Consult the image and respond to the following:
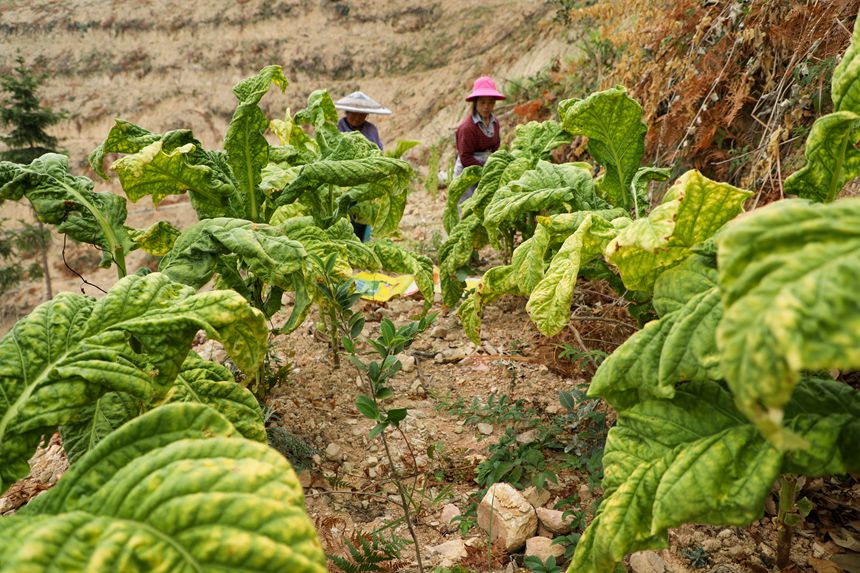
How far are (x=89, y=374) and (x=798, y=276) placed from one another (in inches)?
47.3

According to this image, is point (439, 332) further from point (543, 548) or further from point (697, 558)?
point (697, 558)

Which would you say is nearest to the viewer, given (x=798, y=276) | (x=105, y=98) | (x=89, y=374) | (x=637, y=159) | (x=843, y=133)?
(x=798, y=276)

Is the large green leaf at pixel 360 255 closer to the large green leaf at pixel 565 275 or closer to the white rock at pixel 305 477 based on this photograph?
the white rock at pixel 305 477

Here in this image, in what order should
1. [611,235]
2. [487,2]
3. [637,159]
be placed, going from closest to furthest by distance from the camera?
1. [611,235]
2. [637,159]
3. [487,2]

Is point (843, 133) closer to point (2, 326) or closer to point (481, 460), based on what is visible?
point (481, 460)

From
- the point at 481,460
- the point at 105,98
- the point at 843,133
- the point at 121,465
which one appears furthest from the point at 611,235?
the point at 105,98

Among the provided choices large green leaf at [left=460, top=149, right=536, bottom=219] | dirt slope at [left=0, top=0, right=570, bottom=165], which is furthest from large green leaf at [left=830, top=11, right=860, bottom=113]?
dirt slope at [left=0, top=0, right=570, bottom=165]

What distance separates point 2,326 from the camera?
14.9 meters

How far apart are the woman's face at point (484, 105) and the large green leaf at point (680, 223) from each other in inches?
139

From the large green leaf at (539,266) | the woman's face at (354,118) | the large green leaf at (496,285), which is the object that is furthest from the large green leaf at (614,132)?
the woman's face at (354,118)

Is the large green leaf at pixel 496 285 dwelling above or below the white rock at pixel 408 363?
above

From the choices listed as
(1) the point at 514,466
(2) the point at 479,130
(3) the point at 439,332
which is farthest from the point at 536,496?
(2) the point at 479,130

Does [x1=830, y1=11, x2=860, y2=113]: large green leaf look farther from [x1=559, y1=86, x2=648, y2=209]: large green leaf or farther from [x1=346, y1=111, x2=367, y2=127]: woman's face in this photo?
A: [x1=346, y1=111, x2=367, y2=127]: woman's face

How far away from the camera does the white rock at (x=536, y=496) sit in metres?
2.01
